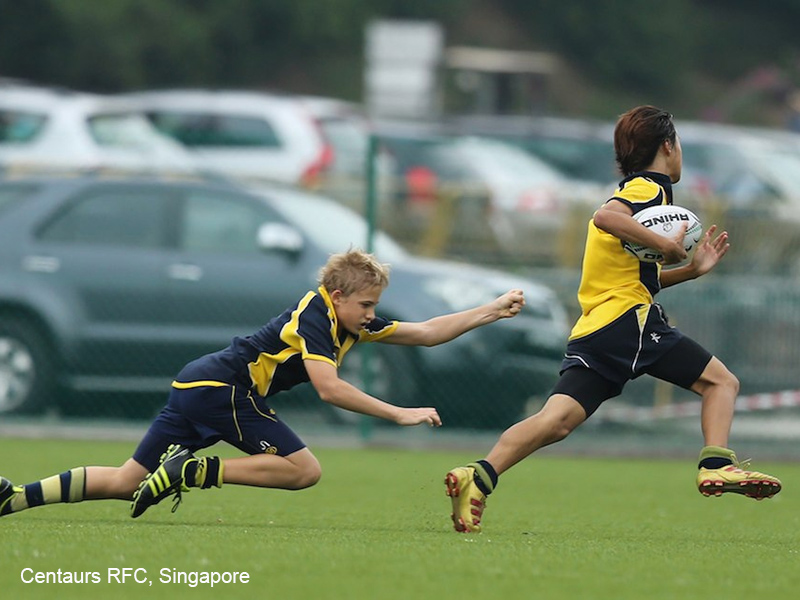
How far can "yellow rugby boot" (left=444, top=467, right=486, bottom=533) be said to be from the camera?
6.90 meters

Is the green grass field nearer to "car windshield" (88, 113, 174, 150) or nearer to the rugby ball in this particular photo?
the rugby ball

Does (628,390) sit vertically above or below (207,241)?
below

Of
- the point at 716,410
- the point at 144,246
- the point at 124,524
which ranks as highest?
the point at 144,246

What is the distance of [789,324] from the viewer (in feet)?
42.5

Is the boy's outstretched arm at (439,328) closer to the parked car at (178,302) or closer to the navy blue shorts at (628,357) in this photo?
the navy blue shorts at (628,357)

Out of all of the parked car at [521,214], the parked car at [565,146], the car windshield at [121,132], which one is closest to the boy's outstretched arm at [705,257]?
the parked car at [521,214]

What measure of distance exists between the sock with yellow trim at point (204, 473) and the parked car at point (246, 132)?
12061 mm

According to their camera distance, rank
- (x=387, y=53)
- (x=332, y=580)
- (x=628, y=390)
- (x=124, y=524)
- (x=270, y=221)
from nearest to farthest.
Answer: (x=332, y=580) → (x=124, y=524) → (x=270, y=221) → (x=628, y=390) → (x=387, y=53)

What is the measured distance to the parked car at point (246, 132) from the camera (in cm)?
1991

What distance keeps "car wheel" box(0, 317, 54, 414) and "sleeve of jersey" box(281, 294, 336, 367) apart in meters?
5.79

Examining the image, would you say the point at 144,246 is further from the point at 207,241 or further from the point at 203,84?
the point at 203,84

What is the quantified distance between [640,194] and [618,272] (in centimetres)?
32

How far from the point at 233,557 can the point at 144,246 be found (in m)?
6.92

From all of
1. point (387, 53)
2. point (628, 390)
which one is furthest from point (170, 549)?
point (387, 53)
